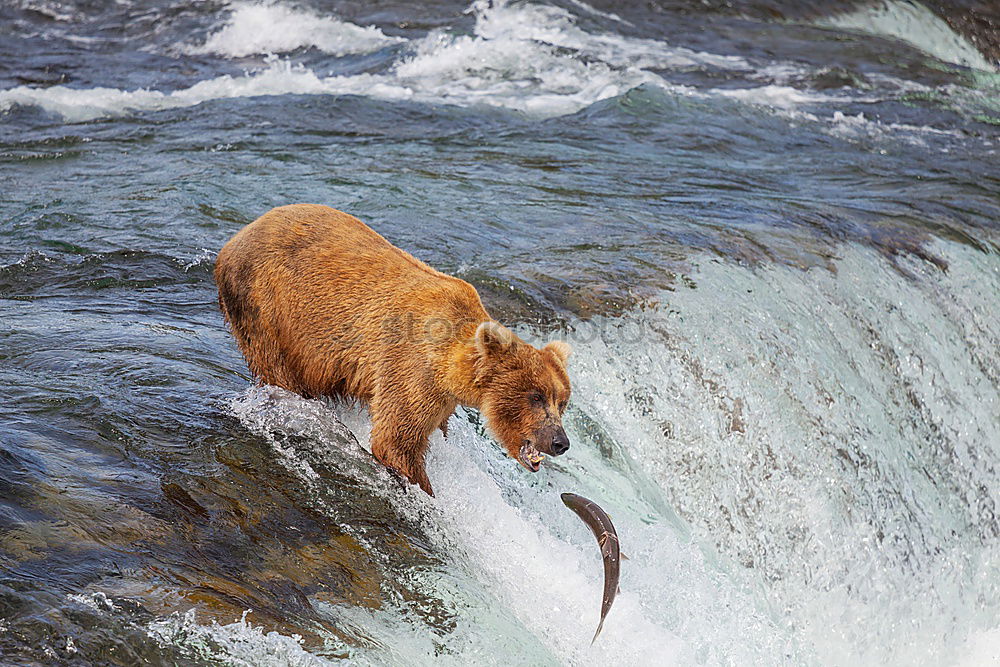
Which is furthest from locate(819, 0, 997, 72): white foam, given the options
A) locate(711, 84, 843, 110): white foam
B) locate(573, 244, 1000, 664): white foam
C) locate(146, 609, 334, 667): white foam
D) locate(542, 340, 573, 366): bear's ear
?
locate(146, 609, 334, 667): white foam

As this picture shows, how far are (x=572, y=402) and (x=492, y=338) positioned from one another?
1543 mm

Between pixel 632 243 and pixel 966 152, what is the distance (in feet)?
17.3

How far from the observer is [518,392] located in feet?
14.2

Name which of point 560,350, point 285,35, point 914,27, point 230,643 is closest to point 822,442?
point 560,350

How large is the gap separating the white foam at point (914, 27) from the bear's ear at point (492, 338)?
14532 millimetres

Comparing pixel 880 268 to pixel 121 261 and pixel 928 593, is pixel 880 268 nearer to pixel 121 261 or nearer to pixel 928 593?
pixel 928 593

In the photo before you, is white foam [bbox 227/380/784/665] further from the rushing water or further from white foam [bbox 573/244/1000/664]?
white foam [bbox 573/244/1000/664]

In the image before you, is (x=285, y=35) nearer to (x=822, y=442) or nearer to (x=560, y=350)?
(x=822, y=442)

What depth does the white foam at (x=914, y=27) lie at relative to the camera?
17094mm

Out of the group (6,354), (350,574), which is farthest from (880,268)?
(6,354)

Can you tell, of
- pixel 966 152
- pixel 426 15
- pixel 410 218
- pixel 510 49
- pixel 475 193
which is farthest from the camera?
pixel 426 15

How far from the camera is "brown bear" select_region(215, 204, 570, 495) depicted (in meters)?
4.34

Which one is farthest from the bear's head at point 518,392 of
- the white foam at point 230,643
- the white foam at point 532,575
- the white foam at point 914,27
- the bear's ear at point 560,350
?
the white foam at point 914,27

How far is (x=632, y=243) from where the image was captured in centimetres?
746
